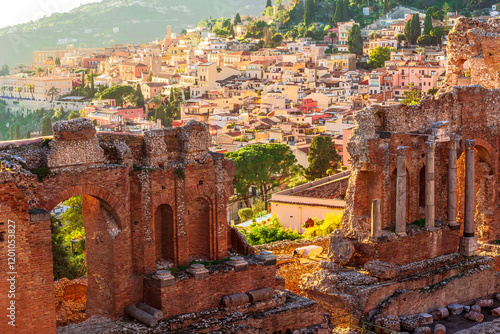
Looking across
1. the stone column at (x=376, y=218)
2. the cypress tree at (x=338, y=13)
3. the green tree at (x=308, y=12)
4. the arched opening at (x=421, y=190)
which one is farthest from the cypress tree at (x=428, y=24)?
the stone column at (x=376, y=218)

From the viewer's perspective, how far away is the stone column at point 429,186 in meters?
20.1

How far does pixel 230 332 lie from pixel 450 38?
12.4 metres

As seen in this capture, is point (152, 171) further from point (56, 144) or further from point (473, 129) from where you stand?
point (473, 129)

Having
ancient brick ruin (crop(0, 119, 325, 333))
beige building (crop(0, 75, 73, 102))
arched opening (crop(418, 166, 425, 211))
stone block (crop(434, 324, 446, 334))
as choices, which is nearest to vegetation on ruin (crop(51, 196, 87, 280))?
ancient brick ruin (crop(0, 119, 325, 333))

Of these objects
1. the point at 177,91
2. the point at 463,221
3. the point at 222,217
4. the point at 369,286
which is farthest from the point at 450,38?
the point at 177,91

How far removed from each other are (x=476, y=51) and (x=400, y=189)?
20.5ft

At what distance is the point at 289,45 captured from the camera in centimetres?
13488

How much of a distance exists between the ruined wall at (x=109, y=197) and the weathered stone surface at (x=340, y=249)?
316 centimetres

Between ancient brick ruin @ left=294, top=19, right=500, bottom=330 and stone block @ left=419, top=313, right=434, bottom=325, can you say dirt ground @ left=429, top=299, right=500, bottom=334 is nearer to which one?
stone block @ left=419, top=313, right=434, bottom=325

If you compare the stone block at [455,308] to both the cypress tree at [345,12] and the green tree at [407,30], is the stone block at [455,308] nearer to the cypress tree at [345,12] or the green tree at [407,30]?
the green tree at [407,30]

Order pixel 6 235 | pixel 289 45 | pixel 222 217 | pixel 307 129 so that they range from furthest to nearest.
→ pixel 289 45, pixel 307 129, pixel 222 217, pixel 6 235

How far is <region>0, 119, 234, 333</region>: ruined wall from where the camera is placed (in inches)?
543

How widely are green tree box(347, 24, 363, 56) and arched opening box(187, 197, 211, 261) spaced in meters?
109

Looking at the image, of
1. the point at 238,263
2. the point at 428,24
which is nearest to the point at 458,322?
the point at 238,263
